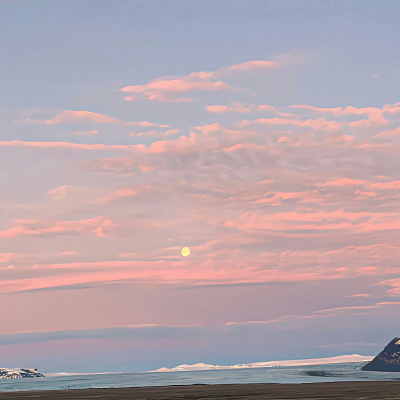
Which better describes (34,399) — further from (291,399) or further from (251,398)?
(291,399)

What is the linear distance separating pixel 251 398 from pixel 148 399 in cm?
2247

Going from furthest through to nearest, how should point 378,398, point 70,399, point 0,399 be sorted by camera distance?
point 0,399
point 70,399
point 378,398

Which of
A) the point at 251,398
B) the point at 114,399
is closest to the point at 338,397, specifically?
the point at 251,398

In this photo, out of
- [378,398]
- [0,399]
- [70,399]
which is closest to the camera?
[378,398]

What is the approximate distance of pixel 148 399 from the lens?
136m

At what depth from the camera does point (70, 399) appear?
151125 mm

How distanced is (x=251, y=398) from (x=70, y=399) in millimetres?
46424

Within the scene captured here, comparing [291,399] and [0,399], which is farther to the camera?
[0,399]

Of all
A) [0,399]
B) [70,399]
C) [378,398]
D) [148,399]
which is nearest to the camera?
[378,398]

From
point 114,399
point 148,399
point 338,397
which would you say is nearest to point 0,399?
point 114,399

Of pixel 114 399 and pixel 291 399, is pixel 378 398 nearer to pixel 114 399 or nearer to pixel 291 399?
pixel 291 399

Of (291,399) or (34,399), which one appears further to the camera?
(34,399)

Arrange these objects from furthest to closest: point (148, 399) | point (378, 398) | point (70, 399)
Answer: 1. point (70, 399)
2. point (148, 399)
3. point (378, 398)

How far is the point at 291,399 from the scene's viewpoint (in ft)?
417
